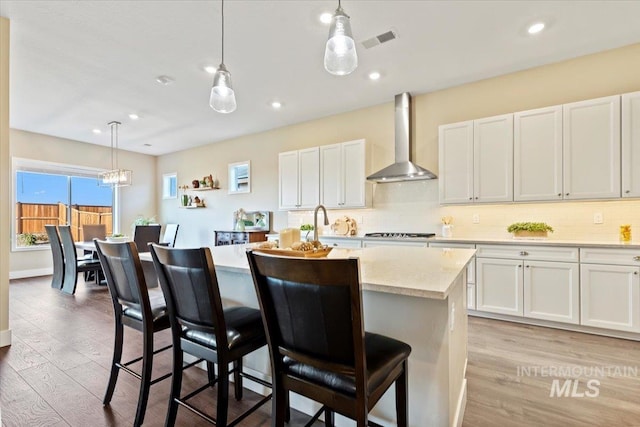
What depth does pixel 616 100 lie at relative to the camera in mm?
2984

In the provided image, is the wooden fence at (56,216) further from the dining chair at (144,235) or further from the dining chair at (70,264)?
the dining chair at (144,235)

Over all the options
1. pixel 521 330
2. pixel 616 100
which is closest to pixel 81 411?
pixel 521 330

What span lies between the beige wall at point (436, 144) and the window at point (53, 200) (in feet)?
9.83

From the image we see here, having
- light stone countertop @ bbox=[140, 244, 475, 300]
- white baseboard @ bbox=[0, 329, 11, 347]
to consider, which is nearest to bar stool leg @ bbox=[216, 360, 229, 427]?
light stone countertop @ bbox=[140, 244, 475, 300]

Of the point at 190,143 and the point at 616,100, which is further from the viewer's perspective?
the point at 190,143

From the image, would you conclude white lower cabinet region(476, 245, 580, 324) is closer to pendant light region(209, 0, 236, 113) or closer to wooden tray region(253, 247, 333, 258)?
wooden tray region(253, 247, 333, 258)

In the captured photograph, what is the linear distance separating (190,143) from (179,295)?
6074 mm

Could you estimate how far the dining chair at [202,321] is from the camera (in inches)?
54.0

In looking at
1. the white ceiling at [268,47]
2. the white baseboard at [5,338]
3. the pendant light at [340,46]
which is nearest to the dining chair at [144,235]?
the white ceiling at [268,47]

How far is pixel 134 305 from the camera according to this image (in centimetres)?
177

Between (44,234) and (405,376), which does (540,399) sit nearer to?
(405,376)

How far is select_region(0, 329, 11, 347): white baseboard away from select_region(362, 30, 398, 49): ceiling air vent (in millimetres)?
4265

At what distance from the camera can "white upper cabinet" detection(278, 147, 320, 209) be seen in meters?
4.88

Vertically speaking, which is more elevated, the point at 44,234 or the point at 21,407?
the point at 44,234
